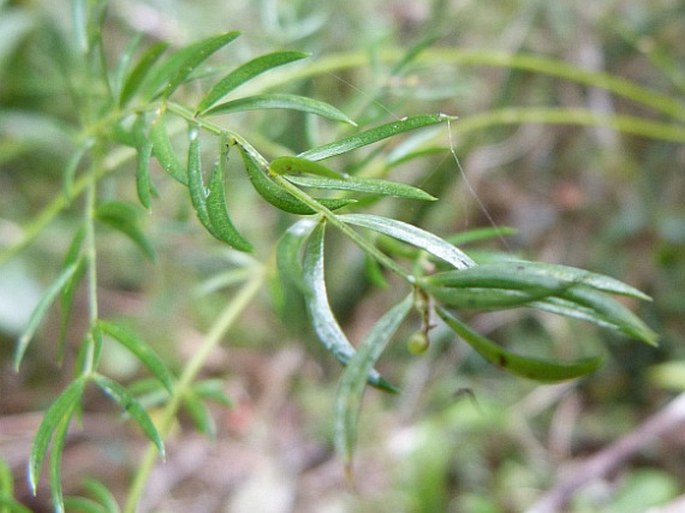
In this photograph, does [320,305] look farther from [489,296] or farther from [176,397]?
[176,397]

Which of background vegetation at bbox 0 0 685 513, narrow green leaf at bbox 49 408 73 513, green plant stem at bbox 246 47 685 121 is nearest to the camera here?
narrow green leaf at bbox 49 408 73 513

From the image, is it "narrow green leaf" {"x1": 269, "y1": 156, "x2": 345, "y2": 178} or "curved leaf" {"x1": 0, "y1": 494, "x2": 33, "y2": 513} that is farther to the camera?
"curved leaf" {"x1": 0, "y1": 494, "x2": 33, "y2": 513}

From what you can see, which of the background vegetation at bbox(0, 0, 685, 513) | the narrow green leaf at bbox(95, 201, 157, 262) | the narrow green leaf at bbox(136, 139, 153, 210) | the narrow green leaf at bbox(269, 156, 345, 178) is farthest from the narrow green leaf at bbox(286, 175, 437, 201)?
the background vegetation at bbox(0, 0, 685, 513)

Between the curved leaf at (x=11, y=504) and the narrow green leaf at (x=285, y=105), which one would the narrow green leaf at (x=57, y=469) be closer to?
the curved leaf at (x=11, y=504)

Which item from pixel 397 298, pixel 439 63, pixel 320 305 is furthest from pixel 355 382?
pixel 397 298

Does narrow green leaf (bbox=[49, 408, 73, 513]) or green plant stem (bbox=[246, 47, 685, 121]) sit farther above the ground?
green plant stem (bbox=[246, 47, 685, 121])

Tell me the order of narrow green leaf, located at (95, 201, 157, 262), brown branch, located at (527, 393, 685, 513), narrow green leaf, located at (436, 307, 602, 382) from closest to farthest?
1. narrow green leaf, located at (436, 307, 602, 382)
2. narrow green leaf, located at (95, 201, 157, 262)
3. brown branch, located at (527, 393, 685, 513)

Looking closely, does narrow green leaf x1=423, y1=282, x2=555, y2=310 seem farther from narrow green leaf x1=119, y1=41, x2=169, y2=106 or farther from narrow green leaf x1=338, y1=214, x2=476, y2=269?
narrow green leaf x1=119, y1=41, x2=169, y2=106

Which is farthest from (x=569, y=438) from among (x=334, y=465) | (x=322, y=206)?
(x=322, y=206)

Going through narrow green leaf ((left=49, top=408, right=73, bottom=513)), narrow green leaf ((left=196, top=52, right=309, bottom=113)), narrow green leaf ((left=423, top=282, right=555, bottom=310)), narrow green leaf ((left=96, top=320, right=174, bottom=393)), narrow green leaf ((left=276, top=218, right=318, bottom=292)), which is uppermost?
narrow green leaf ((left=196, top=52, right=309, bottom=113))
